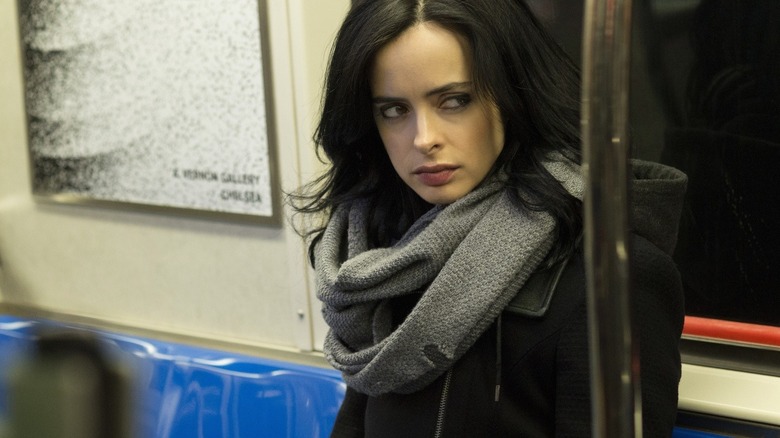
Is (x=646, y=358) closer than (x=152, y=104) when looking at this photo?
Yes

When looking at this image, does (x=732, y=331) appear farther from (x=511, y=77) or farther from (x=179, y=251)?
(x=179, y=251)

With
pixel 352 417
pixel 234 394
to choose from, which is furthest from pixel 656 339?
pixel 234 394

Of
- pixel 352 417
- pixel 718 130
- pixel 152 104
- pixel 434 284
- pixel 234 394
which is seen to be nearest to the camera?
pixel 434 284

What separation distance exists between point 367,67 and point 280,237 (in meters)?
0.98

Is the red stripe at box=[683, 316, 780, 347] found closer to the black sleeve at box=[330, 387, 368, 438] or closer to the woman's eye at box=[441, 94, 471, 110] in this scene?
the black sleeve at box=[330, 387, 368, 438]

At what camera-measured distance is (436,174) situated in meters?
1.25

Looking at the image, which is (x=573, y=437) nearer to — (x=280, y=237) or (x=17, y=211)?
(x=280, y=237)

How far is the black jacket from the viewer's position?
3.64 feet

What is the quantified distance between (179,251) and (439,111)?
1.34 m

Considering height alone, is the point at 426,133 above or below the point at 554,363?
above

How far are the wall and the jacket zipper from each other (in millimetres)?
934

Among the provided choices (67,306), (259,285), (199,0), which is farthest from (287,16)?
(67,306)

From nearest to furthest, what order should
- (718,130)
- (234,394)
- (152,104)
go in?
(718,130)
(234,394)
(152,104)

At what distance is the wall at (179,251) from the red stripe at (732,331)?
2.75ft
